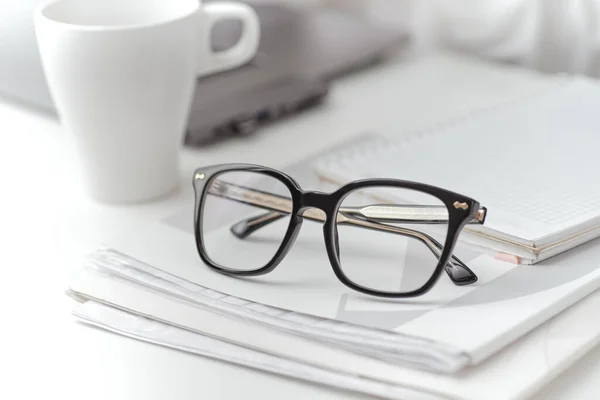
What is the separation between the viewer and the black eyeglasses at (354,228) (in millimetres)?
441

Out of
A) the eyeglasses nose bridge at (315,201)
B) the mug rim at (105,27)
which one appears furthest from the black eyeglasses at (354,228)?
the mug rim at (105,27)

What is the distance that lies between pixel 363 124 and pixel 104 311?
0.33 m

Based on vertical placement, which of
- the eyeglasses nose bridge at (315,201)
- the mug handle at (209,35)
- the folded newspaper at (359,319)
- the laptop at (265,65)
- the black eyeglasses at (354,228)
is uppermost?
the mug handle at (209,35)

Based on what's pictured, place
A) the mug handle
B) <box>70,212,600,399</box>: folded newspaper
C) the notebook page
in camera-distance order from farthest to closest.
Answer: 1. the mug handle
2. the notebook page
3. <box>70,212,600,399</box>: folded newspaper

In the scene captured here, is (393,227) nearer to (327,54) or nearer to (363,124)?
(363,124)

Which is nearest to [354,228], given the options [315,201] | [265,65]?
[315,201]

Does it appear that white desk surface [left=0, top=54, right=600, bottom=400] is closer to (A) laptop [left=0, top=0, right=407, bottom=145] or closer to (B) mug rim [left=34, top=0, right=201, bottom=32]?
(A) laptop [left=0, top=0, right=407, bottom=145]

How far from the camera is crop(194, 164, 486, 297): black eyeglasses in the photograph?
44 centimetres

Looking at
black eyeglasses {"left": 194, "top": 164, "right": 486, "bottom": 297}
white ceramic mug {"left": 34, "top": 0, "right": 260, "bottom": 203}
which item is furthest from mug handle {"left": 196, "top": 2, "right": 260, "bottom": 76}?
black eyeglasses {"left": 194, "top": 164, "right": 486, "bottom": 297}

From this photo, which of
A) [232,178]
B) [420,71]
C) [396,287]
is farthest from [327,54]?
[396,287]

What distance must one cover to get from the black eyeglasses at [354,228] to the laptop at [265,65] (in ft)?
0.47

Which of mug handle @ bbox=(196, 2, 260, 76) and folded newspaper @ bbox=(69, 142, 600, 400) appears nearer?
folded newspaper @ bbox=(69, 142, 600, 400)

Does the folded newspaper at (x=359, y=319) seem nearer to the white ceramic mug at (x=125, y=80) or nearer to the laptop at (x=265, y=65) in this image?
the white ceramic mug at (x=125, y=80)

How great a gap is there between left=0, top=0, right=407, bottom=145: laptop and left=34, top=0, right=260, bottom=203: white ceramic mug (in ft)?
0.27
